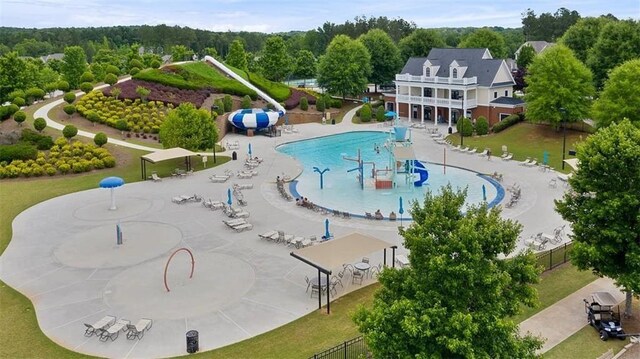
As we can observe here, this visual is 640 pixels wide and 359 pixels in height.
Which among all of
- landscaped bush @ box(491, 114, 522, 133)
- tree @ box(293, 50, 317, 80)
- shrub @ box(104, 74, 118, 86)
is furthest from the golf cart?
tree @ box(293, 50, 317, 80)

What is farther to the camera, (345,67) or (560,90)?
(345,67)

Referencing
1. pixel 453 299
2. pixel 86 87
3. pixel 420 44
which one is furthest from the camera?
pixel 420 44

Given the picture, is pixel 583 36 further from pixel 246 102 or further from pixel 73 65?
pixel 73 65

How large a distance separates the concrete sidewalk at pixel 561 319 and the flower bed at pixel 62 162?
112 feet

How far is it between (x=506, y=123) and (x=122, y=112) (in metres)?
38.6

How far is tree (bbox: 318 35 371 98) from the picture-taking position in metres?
73.4

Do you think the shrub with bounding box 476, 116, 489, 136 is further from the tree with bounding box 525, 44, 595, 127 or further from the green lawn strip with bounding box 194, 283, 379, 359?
the green lawn strip with bounding box 194, 283, 379, 359

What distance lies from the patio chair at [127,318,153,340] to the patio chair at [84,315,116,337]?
2.23ft

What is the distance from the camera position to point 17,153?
136 ft

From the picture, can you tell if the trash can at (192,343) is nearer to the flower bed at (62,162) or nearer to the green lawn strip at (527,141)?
the flower bed at (62,162)

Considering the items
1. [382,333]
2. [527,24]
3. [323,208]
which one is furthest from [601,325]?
[527,24]

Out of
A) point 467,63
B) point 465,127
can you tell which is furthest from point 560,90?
point 467,63

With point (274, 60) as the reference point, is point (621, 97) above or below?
below

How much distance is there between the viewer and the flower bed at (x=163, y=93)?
58.4 meters
